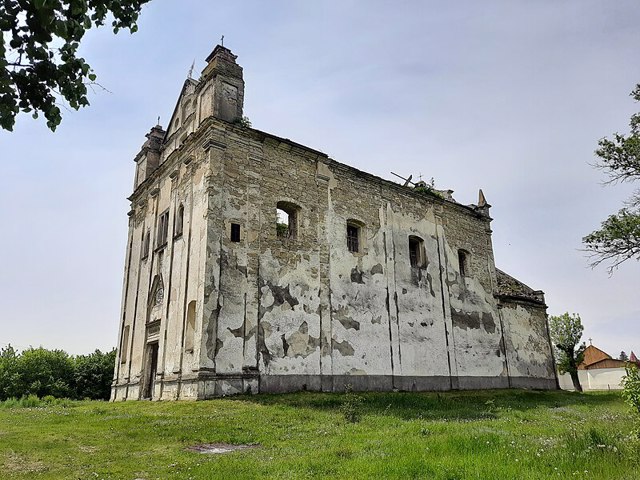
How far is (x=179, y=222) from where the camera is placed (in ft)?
56.7

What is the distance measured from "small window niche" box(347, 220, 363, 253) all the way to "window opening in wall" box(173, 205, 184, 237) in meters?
6.11

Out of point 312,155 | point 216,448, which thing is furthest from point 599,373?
point 216,448

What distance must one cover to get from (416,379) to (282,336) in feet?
20.9

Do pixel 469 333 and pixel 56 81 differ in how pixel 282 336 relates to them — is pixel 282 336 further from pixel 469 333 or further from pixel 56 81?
pixel 56 81

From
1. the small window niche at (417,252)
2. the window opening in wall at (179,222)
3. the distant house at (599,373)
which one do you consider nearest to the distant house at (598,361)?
the distant house at (599,373)

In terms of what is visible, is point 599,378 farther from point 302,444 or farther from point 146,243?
point 302,444

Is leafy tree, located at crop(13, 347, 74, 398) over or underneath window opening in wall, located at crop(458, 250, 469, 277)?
underneath

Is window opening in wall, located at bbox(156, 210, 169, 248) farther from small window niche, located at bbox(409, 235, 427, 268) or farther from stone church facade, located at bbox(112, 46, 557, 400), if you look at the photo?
small window niche, located at bbox(409, 235, 427, 268)

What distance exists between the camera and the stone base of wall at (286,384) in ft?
44.7

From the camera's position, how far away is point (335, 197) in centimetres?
1859

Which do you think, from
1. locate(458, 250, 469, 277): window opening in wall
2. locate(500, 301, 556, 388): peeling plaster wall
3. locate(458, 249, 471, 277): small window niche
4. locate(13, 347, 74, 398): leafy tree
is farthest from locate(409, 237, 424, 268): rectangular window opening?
locate(13, 347, 74, 398): leafy tree

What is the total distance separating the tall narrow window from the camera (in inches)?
742

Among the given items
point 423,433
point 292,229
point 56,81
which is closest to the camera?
point 56,81

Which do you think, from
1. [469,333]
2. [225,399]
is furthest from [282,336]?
[469,333]
